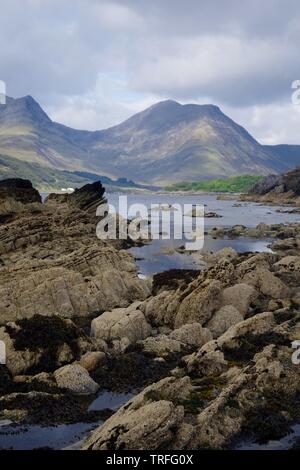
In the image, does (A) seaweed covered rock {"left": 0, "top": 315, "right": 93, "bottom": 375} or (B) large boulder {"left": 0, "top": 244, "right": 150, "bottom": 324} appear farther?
(B) large boulder {"left": 0, "top": 244, "right": 150, "bottom": 324}

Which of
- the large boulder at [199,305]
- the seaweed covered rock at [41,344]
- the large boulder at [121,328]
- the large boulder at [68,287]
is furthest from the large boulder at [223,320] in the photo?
the seaweed covered rock at [41,344]

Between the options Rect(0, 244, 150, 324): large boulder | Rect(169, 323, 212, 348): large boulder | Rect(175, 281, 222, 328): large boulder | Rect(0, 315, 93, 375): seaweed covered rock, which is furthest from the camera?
Rect(0, 244, 150, 324): large boulder

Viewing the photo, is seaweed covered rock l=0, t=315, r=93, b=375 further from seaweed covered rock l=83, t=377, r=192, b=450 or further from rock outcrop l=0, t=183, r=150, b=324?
seaweed covered rock l=83, t=377, r=192, b=450

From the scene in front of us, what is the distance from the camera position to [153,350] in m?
40.2

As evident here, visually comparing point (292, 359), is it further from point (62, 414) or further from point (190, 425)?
point (62, 414)

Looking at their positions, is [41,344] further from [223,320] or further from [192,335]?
[223,320]

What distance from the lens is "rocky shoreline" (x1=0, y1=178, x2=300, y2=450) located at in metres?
26.8

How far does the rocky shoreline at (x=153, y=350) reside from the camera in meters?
26.8

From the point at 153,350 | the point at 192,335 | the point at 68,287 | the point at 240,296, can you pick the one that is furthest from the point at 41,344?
the point at 240,296

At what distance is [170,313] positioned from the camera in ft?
158

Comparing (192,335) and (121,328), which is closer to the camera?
(192,335)

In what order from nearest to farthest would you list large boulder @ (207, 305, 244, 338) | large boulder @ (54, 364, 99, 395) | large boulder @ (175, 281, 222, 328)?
large boulder @ (54, 364, 99, 395), large boulder @ (207, 305, 244, 338), large boulder @ (175, 281, 222, 328)

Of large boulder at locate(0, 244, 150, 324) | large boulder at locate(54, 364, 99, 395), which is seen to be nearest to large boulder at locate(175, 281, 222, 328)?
large boulder at locate(0, 244, 150, 324)

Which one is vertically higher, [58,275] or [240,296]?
[58,275]
